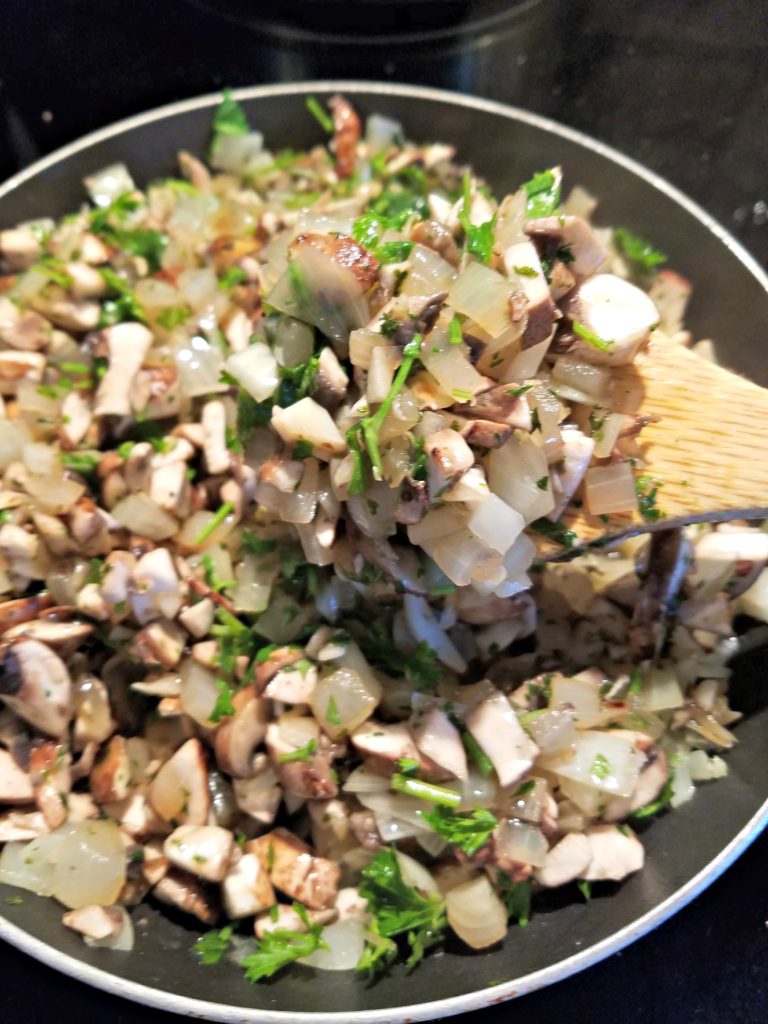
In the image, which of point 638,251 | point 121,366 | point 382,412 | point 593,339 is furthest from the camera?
point 638,251

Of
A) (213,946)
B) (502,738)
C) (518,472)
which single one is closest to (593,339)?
(518,472)

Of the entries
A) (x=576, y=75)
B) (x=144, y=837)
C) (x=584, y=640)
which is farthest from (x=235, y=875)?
(x=576, y=75)

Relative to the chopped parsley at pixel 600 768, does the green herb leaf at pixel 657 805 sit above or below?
below

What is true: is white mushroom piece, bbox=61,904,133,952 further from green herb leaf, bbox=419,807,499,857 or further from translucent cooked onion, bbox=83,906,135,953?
green herb leaf, bbox=419,807,499,857

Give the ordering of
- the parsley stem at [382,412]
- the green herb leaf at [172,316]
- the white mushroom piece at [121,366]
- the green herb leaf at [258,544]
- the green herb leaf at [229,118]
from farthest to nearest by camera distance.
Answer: the green herb leaf at [229,118] < the green herb leaf at [172,316] < the white mushroom piece at [121,366] < the green herb leaf at [258,544] < the parsley stem at [382,412]

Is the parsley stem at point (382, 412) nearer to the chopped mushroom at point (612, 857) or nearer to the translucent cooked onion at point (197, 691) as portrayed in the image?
the translucent cooked onion at point (197, 691)

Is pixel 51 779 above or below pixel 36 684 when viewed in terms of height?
below

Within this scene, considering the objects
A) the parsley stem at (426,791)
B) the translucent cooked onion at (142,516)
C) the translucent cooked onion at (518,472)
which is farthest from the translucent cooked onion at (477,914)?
the translucent cooked onion at (142,516)

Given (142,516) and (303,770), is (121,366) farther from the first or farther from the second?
(303,770)
